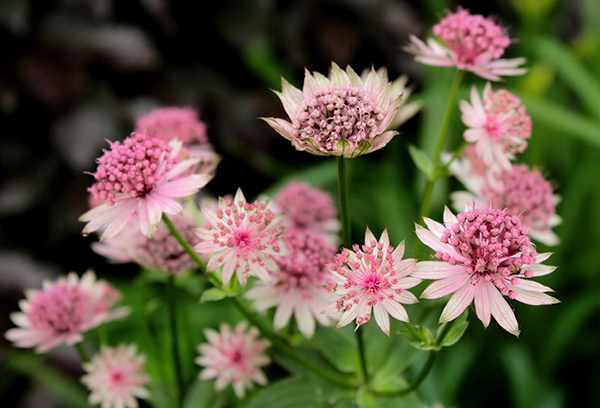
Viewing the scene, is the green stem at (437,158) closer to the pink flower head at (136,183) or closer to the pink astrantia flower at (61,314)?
the pink flower head at (136,183)

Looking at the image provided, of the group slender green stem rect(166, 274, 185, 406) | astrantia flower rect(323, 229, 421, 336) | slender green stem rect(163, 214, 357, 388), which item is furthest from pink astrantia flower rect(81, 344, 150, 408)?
astrantia flower rect(323, 229, 421, 336)

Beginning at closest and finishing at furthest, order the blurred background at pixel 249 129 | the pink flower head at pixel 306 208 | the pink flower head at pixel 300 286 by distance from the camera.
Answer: the pink flower head at pixel 300 286
the pink flower head at pixel 306 208
the blurred background at pixel 249 129

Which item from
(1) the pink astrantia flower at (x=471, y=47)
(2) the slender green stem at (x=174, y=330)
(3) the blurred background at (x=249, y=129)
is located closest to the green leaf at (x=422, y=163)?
(1) the pink astrantia flower at (x=471, y=47)

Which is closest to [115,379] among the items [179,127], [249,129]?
[179,127]

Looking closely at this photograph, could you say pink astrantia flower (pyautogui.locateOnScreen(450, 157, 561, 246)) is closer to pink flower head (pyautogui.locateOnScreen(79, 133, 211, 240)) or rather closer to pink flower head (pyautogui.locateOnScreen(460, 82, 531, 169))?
pink flower head (pyautogui.locateOnScreen(460, 82, 531, 169))

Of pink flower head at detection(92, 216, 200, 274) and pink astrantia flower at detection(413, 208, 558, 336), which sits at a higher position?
pink astrantia flower at detection(413, 208, 558, 336)

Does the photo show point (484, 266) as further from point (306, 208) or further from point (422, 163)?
point (306, 208)
